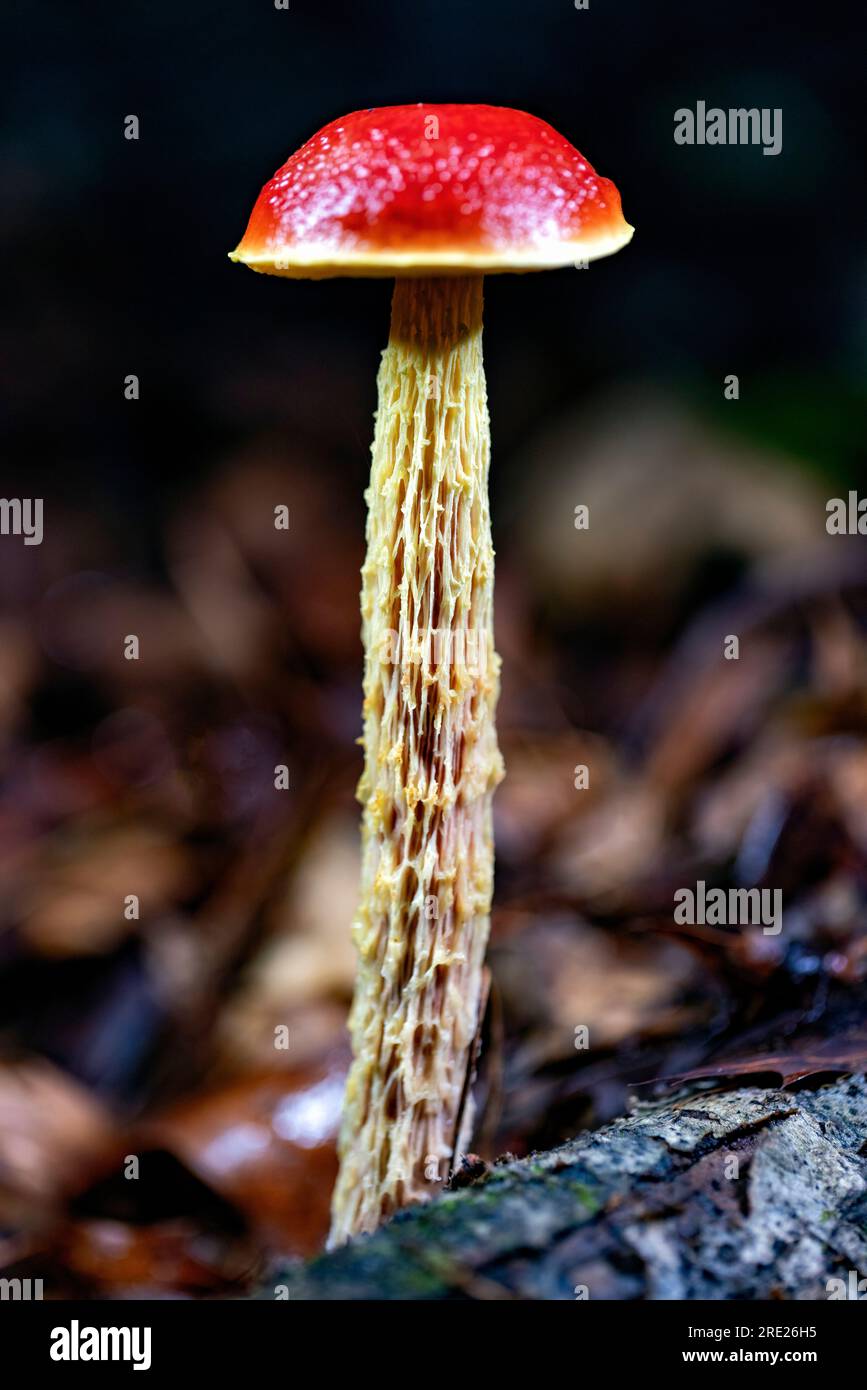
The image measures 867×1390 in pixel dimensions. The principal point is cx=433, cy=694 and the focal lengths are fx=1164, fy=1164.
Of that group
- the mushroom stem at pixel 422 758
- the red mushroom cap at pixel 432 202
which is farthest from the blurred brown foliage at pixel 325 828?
the red mushroom cap at pixel 432 202

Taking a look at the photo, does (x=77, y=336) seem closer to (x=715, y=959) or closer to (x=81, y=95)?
(x=81, y=95)

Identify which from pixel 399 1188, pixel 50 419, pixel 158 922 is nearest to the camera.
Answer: pixel 399 1188

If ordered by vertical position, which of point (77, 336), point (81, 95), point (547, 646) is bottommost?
point (547, 646)

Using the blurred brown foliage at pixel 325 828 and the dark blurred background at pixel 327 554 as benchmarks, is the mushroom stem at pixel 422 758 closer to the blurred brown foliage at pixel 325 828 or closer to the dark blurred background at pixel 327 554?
the blurred brown foliage at pixel 325 828

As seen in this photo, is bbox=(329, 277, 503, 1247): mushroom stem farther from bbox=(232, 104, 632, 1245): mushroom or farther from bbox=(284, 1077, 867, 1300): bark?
bbox=(284, 1077, 867, 1300): bark

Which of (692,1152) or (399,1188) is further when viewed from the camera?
(399,1188)

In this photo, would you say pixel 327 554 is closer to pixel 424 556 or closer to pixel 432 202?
pixel 424 556

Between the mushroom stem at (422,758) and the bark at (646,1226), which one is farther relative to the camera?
the mushroom stem at (422,758)
